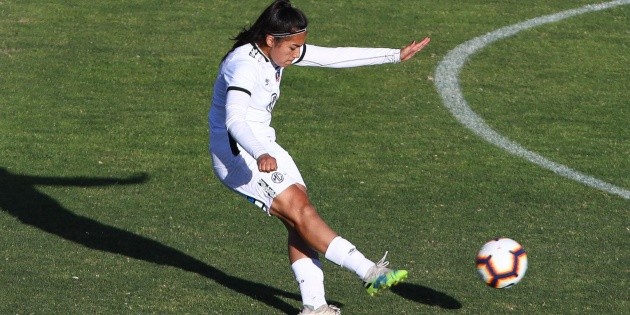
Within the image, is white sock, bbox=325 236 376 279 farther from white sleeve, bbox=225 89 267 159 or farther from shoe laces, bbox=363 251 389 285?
white sleeve, bbox=225 89 267 159

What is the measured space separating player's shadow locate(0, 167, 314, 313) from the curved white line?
149 inches

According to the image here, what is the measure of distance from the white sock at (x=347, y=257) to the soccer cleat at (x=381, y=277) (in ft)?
0.16

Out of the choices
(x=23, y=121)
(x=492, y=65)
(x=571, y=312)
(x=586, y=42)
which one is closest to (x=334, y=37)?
(x=492, y=65)

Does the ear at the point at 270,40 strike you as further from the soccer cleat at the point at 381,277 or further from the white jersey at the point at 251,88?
the soccer cleat at the point at 381,277

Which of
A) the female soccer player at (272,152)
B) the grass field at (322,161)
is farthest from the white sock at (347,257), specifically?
the grass field at (322,161)

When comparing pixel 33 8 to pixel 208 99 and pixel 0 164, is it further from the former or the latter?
pixel 0 164

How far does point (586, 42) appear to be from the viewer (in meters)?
15.4

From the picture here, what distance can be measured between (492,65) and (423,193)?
13.1 feet

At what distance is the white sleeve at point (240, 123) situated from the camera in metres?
7.32

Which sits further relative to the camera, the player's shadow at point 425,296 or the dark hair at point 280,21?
the player's shadow at point 425,296

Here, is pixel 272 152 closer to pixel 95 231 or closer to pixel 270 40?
pixel 270 40

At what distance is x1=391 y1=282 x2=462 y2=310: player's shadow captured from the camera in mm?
8492

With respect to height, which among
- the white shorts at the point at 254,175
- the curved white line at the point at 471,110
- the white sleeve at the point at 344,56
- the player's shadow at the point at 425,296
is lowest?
the curved white line at the point at 471,110

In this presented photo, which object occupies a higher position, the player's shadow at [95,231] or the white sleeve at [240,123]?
the white sleeve at [240,123]
